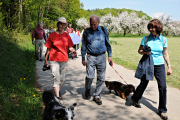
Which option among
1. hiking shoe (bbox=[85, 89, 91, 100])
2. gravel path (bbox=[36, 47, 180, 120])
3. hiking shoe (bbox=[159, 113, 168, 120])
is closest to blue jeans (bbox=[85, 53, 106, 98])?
hiking shoe (bbox=[85, 89, 91, 100])

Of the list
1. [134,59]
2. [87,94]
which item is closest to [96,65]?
[87,94]

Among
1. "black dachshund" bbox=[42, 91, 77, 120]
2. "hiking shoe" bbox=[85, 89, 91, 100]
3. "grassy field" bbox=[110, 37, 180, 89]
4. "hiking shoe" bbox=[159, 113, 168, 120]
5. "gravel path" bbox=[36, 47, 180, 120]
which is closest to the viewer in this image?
"black dachshund" bbox=[42, 91, 77, 120]

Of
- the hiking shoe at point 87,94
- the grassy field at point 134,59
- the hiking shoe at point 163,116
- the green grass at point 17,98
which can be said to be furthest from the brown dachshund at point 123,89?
the grassy field at point 134,59

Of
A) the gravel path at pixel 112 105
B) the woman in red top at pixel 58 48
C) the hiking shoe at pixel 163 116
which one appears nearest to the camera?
the hiking shoe at pixel 163 116

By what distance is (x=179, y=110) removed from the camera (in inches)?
164

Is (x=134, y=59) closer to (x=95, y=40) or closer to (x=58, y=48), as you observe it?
(x=95, y=40)

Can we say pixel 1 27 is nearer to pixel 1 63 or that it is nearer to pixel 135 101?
pixel 1 63

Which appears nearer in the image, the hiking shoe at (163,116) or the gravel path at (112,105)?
the hiking shoe at (163,116)

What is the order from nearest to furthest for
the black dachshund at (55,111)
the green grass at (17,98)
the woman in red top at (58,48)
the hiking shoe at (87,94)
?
the black dachshund at (55,111), the green grass at (17,98), the woman in red top at (58,48), the hiking shoe at (87,94)

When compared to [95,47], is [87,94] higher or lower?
lower

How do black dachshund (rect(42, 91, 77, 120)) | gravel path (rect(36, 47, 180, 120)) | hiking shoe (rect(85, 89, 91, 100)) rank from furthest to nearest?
hiking shoe (rect(85, 89, 91, 100)) → gravel path (rect(36, 47, 180, 120)) → black dachshund (rect(42, 91, 77, 120))

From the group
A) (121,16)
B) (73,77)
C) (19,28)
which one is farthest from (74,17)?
(73,77)

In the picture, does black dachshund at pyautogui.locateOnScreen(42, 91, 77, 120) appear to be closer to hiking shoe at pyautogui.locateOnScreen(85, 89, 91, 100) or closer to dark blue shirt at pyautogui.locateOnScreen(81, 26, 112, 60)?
hiking shoe at pyautogui.locateOnScreen(85, 89, 91, 100)

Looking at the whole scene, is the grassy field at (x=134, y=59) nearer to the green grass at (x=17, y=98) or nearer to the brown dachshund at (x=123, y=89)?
the brown dachshund at (x=123, y=89)
